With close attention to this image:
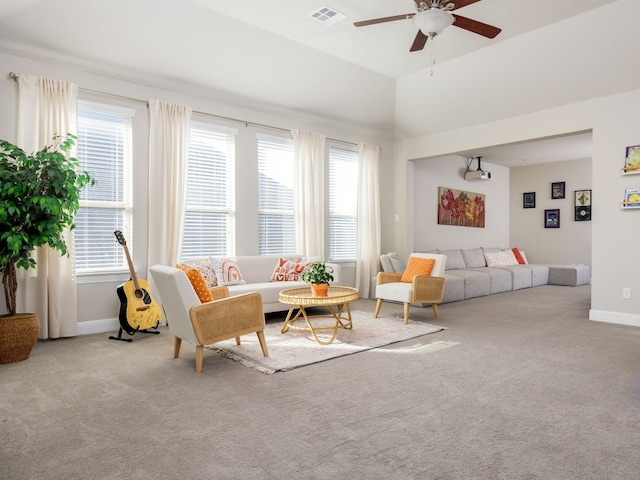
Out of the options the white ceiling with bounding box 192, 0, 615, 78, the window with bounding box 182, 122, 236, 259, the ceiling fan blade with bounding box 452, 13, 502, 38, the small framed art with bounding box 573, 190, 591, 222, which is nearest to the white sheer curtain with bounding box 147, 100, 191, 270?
the window with bounding box 182, 122, 236, 259

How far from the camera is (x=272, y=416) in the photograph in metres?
2.51

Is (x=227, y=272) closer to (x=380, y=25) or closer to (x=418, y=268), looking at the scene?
(x=418, y=268)

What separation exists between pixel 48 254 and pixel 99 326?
98cm

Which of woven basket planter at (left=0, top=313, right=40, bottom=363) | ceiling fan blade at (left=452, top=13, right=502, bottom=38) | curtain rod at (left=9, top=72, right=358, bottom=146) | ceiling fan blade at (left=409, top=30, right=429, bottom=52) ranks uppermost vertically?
ceiling fan blade at (left=409, top=30, right=429, bottom=52)

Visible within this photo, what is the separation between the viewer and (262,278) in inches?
229

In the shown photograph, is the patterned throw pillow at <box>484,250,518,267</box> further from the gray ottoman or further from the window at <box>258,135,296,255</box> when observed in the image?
the window at <box>258,135,296,255</box>

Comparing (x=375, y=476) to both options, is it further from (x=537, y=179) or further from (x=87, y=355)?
(x=537, y=179)

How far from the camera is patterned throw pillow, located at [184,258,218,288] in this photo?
16.3 feet

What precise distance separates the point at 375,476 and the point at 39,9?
479 centimetres

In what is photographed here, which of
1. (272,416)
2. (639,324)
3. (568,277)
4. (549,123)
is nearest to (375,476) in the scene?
(272,416)

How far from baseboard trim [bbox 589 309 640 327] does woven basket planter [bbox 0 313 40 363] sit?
626cm

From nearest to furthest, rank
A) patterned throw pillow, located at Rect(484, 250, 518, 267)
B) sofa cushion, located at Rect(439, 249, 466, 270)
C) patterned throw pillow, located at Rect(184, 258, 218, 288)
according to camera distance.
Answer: patterned throw pillow, located at Rect(184, 258, 218, 288) → sofa cushion, located at Rect(439, 249, 466, 270) → patterned throw pillow, located at Rect(484, 250, 518, 267)

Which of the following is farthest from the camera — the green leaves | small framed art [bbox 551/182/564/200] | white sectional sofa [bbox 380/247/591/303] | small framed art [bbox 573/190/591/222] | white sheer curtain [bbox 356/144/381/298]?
small framed art [bbox 551/182/564/200]

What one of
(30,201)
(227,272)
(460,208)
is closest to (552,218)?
(460,208)
